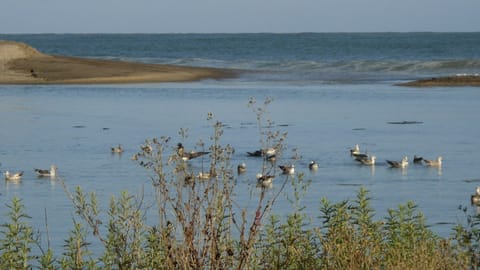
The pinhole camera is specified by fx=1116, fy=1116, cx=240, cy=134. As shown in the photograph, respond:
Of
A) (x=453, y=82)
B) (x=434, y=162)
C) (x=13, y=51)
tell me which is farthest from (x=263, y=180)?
(x=13, y=51)

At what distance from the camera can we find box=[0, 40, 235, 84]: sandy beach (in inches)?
1465

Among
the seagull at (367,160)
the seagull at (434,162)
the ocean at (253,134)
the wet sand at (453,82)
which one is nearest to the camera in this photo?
the ocean at (253,134)

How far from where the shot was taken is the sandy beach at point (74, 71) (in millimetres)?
37219

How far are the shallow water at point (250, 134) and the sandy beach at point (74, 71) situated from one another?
9.11ft

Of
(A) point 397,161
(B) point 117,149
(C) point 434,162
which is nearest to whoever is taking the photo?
(C) point 434,162

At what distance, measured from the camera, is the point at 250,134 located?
20.3 m

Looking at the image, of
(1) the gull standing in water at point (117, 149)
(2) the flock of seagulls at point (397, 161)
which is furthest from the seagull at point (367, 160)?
(1) the gull standing in water at point (117, 149)

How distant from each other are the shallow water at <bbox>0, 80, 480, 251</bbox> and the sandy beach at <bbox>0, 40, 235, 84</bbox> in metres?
2.78

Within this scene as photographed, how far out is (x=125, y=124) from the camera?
73.8 feet

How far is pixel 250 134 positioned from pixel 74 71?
783 inches

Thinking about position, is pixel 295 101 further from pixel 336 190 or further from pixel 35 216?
pixel 35 216

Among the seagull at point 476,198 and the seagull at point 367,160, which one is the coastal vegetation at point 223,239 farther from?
the seagull at point 367,160

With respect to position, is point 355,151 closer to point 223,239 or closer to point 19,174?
point 19,174

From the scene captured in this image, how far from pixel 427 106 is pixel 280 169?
12.0 m
